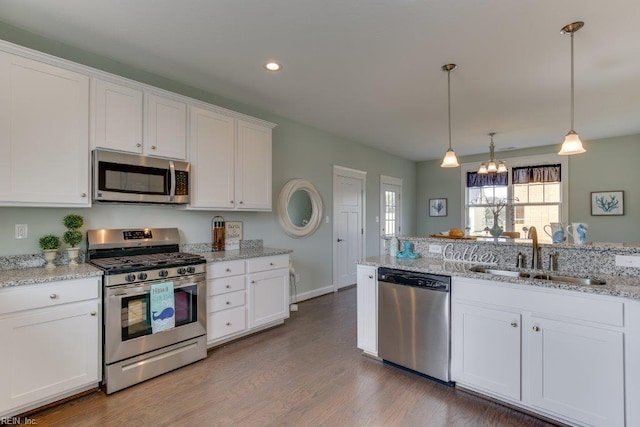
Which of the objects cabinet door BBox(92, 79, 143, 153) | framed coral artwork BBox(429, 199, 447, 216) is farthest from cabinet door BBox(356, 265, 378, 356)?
framed coral artwork BBox(429, 199, 447, 216)

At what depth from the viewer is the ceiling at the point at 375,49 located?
83.2 inches

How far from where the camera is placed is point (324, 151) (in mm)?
5121

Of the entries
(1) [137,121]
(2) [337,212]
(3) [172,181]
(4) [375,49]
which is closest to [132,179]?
(3) [172,181]

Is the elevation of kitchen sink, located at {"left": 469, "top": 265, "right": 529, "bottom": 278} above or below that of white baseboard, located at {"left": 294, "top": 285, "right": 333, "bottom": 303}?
above

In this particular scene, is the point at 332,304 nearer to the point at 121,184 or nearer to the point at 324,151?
the point at 324,151

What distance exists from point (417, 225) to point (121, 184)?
21.8 ft

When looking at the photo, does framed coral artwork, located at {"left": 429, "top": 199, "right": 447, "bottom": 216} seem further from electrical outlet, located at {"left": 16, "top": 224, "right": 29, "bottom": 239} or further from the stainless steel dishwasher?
electrical outlet, located at {"left": 16, "top": 224, "right": 29, "bottom": 239}

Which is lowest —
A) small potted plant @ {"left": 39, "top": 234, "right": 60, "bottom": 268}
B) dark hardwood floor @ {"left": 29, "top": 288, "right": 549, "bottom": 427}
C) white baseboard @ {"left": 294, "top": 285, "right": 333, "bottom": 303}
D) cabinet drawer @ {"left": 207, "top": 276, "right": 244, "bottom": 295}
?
dark hardwood floor @ {"left": 29, "top": 288, "right": 549, "bottom": 427}

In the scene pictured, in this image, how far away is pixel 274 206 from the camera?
14.2 ft

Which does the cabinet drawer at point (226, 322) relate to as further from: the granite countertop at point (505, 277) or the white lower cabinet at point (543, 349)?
the white lower cabinet at point (543, 349)

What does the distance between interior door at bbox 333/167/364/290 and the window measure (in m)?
2.04

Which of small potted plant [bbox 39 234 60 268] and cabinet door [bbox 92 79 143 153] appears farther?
cabinet door [bbox 92 79 143 153]

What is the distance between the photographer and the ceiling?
2.11 meters

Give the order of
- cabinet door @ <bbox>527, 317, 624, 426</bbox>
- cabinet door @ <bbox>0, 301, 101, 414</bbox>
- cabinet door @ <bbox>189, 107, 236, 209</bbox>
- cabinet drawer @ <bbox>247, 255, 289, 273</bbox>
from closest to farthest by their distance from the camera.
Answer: cabinet door @ <bbox>527, 317, 624, 426</bbox> → cabinet door @ <bbox>0, 301, 101, 414</bbox> → cabinet door @ <bbox>189, 107, 236, 209</bbox> → cabinet drawer @ <bbox>247, 255, 289, 273</bbox>
